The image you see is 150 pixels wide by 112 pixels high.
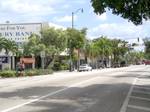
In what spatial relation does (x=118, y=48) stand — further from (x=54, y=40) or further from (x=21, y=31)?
(x=54, y=40)

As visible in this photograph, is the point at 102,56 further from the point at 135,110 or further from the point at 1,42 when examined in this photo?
the point at 135,110

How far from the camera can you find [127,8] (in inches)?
1103

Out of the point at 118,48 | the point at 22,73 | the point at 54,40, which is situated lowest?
the point at 22,73

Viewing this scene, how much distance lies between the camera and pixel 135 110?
1869 cm

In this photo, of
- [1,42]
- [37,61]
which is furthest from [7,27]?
[1,42]

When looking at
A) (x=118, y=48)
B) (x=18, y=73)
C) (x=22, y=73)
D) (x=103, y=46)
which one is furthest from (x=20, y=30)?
(x=118, y=48)

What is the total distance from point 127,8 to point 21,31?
2326 inches

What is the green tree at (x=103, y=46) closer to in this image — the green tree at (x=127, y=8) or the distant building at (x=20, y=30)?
the distant building at (x=20, y=30)

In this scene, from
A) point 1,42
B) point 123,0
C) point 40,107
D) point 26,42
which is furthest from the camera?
point 26,42

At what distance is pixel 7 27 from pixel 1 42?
27.3 metres

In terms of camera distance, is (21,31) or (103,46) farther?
(103,46)

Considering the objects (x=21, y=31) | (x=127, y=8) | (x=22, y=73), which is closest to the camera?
(x=127, y=8)

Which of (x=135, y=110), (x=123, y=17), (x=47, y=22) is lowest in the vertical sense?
(x=135, y=110)

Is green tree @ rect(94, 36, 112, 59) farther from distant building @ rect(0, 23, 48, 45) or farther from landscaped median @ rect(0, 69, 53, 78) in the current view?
landscaped median @ rect(0, 69, 53, 78)
